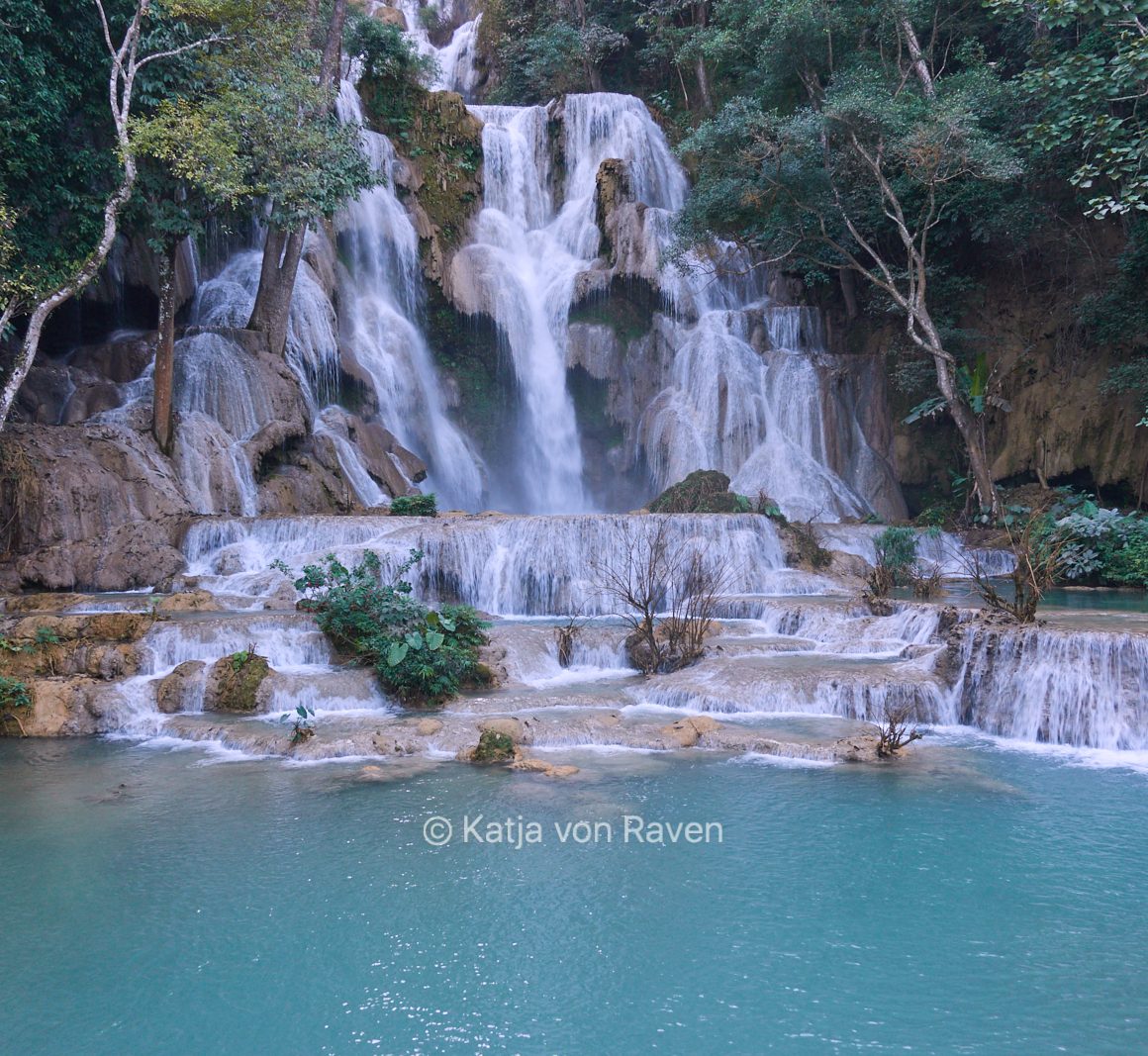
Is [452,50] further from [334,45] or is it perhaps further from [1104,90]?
[1104,90]

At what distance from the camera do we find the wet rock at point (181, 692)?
9523 millimetres

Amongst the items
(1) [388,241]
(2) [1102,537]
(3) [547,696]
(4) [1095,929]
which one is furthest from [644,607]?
(1) [388,241]

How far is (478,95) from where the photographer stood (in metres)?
33.4

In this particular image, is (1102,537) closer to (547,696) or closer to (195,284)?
(547,696)

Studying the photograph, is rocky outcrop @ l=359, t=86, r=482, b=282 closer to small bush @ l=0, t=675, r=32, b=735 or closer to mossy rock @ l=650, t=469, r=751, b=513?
mossy rock @ l=650, t=469, r=751, b=513

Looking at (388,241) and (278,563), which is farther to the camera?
(388,241)

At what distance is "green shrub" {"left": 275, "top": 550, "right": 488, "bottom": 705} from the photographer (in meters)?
9.59

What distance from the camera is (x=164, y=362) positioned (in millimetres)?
16141

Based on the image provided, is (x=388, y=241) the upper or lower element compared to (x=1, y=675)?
upper

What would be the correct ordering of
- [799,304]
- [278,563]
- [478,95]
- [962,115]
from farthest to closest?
[478,95] < [799,304] < [962,115] < [278,563]

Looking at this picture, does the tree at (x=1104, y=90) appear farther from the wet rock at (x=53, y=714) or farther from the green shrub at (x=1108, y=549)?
the wet rock at (x=53, y=714)

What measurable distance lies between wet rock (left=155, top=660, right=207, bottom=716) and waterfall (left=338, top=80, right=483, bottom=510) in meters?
12.5

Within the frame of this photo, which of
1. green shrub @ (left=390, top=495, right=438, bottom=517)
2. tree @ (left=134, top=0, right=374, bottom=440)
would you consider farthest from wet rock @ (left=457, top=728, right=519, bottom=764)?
tree @ (left=134, top=0, right=374, bottom=440)

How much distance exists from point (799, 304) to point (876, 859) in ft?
67.3
